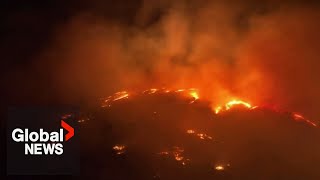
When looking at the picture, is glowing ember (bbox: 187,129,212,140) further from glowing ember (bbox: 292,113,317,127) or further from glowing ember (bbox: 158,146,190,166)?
glowing ember (bbox: 292,113,317,127)

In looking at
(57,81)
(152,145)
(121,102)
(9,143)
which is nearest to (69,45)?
(57,81)

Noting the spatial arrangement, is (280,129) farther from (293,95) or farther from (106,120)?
(106,120)

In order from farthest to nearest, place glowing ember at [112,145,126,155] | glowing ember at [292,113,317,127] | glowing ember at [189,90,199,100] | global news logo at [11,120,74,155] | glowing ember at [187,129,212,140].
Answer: glowing ember at [189,90,199,100], glowing ember at [292,113,317,127], glowing ember at [187,129,212,140], glowing ember at [112,145,126,155], global news logo at [11,120,74,155]

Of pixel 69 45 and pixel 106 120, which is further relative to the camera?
pixel 69 45

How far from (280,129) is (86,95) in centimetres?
757

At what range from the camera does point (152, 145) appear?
20.6 m

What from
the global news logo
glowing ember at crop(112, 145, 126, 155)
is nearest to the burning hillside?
glowing ember at crop(112, 145, 126, 155)

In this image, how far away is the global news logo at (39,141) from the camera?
16844 millimetres

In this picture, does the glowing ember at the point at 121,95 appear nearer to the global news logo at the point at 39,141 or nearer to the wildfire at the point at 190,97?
the wildfire at the point at 190,97

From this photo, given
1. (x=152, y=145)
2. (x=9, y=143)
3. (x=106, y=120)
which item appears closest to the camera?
(x=9, y=143)

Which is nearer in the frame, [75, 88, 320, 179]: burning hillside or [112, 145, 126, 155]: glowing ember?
[75, 88, 320, 179]: burning hillside

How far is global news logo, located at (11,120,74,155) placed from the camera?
16844 mm

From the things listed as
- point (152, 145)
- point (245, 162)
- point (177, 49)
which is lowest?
point (245, 162)

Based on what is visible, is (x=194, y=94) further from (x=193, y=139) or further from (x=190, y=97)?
(x=193, y=139)
